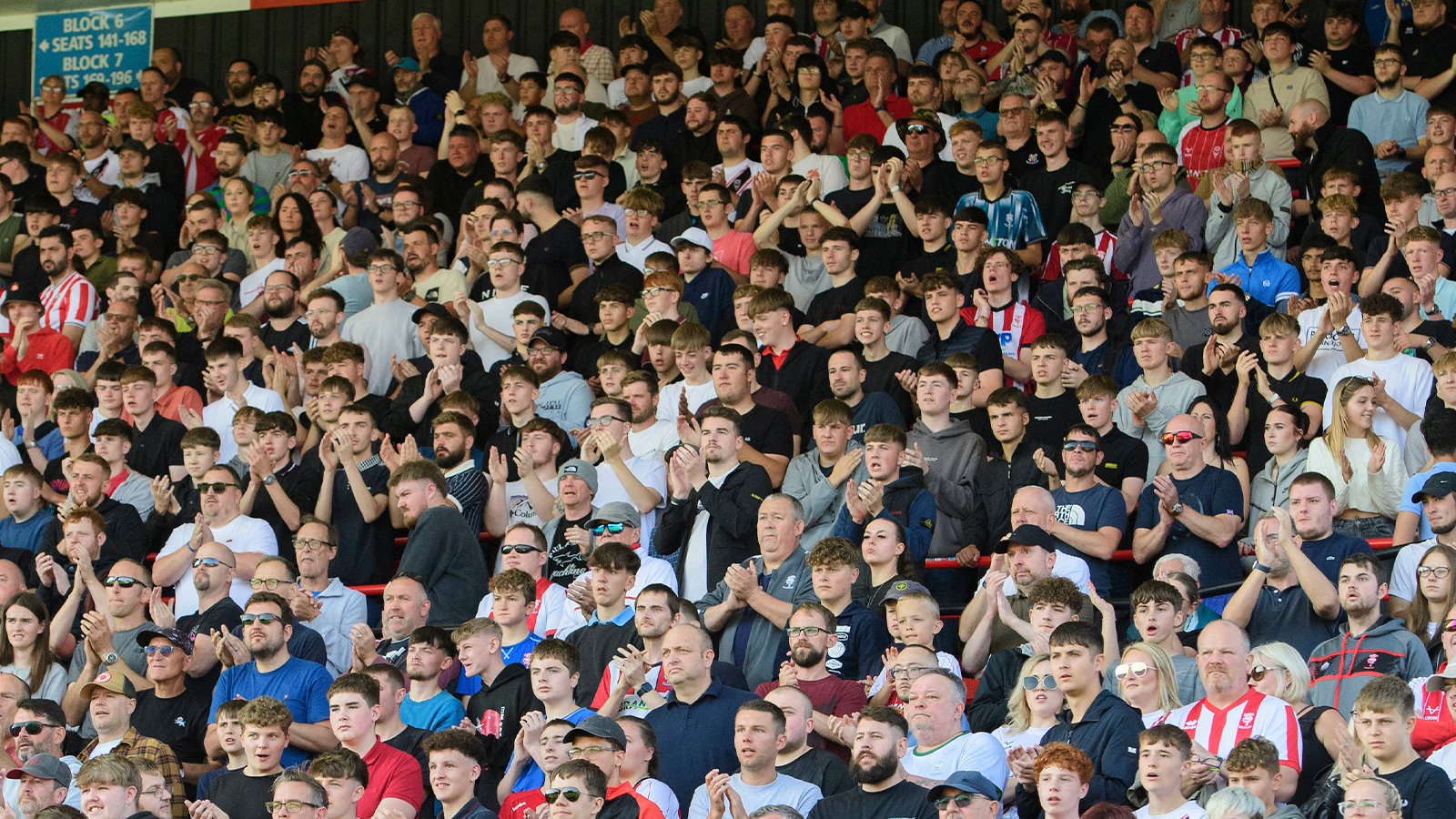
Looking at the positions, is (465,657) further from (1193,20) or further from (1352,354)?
(1193,20)

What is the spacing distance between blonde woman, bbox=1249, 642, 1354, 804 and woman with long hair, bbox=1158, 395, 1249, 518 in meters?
1.69

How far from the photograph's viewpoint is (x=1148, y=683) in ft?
23.8

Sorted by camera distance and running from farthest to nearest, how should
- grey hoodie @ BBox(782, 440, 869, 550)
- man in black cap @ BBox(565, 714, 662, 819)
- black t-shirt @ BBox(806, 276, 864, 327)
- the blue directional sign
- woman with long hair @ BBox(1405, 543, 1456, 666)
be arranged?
the blue directional sign → black t-shirt @ BBox(806, 276, 864, 327) → grey hoodie @ BBox(782, 440, 869, 550) → woman with long hair @ BBox(1405, 543, 1456, 666) → man in black cap @ BBox(565, 714, 662, 819)

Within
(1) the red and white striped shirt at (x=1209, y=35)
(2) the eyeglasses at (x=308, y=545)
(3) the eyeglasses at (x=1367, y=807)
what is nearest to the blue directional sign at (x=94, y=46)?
(2) the eyeglasses at (x=308, y=545)

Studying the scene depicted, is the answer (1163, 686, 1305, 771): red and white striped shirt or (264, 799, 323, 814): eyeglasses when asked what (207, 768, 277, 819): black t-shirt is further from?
(1163, 686, 1305, 771): red and white striped shirt

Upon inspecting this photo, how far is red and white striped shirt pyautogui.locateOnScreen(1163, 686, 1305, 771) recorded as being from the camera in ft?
22.2

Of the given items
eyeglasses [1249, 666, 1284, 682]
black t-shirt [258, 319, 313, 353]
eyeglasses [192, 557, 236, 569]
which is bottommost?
eyeglasses [192, 557, 236, 569]

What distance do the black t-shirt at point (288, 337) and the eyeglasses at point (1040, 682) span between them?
605cm

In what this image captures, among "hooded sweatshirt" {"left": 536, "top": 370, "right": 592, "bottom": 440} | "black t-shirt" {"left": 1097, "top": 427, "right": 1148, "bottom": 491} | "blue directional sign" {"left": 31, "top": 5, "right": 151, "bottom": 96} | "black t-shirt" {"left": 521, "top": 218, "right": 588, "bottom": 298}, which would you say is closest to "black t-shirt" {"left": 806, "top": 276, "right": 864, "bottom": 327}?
"hooded sweatshirt" {"left": 536, "top": 370, "right": 592, "bottom": 440}

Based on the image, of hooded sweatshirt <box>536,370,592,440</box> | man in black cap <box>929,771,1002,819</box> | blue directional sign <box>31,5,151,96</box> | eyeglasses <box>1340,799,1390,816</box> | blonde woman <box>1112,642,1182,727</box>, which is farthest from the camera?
blue directional sign <box>31,5,151,96</box>

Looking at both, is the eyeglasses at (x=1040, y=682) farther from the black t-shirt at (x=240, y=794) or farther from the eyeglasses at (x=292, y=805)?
the black t-shirt at (x=240, y=794)

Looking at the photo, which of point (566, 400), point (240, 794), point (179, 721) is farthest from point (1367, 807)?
point (566, 400)

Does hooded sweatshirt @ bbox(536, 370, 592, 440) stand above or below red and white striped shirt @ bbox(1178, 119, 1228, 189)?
below

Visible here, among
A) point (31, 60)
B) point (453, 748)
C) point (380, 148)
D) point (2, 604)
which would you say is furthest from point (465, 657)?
point (31, 60)
